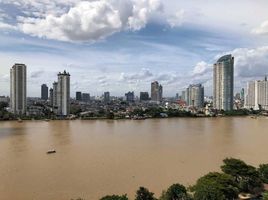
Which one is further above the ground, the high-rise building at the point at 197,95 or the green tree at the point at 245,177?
the high-rise building at the point at 197,95

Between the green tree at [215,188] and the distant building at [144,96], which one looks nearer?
the green tree at [215,188]

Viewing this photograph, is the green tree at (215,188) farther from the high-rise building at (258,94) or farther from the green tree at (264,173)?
the high-rise building at (258,94)

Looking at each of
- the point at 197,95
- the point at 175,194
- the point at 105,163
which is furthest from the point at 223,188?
the point at 197,95

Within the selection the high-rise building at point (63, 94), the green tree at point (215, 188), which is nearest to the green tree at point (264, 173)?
the green tree at point (215, 188)

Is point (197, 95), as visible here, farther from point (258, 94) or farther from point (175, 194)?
point (175, 194)

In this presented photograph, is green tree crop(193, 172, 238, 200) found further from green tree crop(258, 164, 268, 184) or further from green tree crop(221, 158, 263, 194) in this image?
green tree crop(258, 164, 268, 184)

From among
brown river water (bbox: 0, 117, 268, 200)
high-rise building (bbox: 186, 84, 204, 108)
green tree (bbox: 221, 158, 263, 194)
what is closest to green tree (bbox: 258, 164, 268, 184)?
green tree (bbox: 221, 158, 263, 194)

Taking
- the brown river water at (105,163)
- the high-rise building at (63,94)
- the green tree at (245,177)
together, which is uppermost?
the high-rise building at (63,94)
